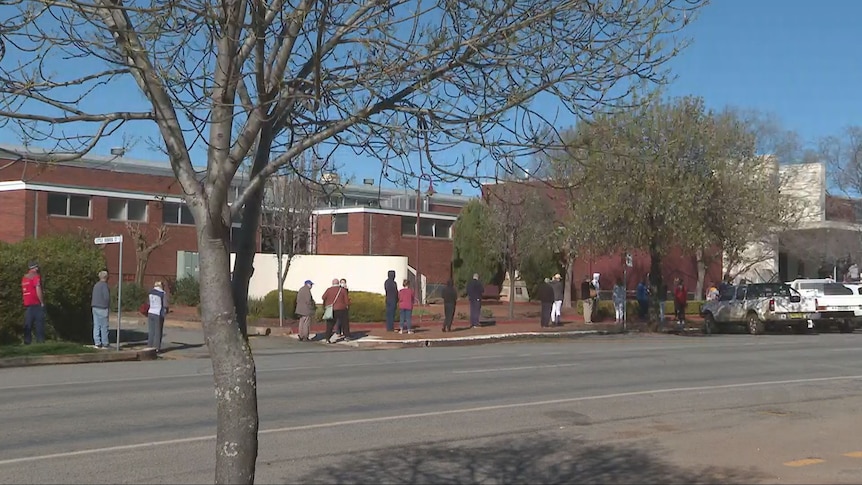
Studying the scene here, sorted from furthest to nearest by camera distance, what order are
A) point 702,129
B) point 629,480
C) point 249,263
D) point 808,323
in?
point 808,323 < point 702,129 < point 629,480 < point 249,263

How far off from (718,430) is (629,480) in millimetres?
3176

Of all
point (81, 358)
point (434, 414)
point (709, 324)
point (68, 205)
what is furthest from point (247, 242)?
point (68, 205)

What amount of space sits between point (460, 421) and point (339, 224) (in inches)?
1488

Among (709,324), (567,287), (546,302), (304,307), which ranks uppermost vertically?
(567,287)

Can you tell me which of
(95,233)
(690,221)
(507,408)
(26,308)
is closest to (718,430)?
(507,408)

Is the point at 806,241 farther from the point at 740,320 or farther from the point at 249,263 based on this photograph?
the point at 249,263

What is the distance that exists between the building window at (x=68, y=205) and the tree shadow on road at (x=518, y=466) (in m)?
35.8

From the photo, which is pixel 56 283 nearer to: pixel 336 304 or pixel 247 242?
pixel 336 304

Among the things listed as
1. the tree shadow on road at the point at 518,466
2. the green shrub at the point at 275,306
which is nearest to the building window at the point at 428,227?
the green shrub at the point at 275,306

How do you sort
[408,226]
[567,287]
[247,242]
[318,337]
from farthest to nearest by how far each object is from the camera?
[408,226]
[567,287]
[318,337]
[247,242]

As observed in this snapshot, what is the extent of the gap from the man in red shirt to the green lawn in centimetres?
30

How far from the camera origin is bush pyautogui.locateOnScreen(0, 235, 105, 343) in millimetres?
22219

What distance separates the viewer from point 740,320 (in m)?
33.9

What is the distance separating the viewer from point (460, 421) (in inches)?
481
